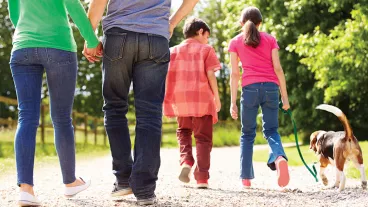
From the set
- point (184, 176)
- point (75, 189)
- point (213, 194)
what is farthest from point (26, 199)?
point (184, 176)

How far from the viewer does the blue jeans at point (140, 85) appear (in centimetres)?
510

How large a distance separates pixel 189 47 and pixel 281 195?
73.0 inches

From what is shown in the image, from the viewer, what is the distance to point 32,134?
5184 mm

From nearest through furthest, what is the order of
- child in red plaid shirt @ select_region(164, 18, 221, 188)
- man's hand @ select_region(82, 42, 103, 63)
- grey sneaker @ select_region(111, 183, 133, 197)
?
man's hand @ select_region(82, 42, 103, 63) < grey sneaker @ select_region(111, 183, 133, 197) < child in red plaid shirt @ select_region(164, 18, 221, 188)

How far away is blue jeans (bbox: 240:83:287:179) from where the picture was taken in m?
7.04

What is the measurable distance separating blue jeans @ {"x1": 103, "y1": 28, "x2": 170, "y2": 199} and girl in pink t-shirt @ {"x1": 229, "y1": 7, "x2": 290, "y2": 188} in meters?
1.96

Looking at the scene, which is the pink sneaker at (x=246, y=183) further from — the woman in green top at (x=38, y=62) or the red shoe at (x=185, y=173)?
the woman in green top at (x=38, y=62)

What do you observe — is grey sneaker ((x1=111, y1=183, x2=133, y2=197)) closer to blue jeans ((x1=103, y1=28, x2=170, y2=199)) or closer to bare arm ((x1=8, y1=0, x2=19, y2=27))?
blue jeans ((x1=103, y1=28, x2=170, y2=199))

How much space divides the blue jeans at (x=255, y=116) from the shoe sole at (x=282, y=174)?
4.1 inches

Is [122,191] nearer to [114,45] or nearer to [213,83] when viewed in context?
[114,45]

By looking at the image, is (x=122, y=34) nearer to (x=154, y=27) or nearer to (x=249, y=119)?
(x=154, y=27)

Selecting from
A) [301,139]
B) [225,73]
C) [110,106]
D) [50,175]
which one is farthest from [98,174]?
[225,73]

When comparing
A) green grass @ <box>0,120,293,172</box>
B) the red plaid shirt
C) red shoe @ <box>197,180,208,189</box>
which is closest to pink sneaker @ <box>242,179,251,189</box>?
red shoe @ <box>197,180,208,189</box>

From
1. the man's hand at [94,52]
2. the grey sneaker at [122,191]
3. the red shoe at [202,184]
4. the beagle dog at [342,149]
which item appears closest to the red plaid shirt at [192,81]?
the red shoe at [202,184]
